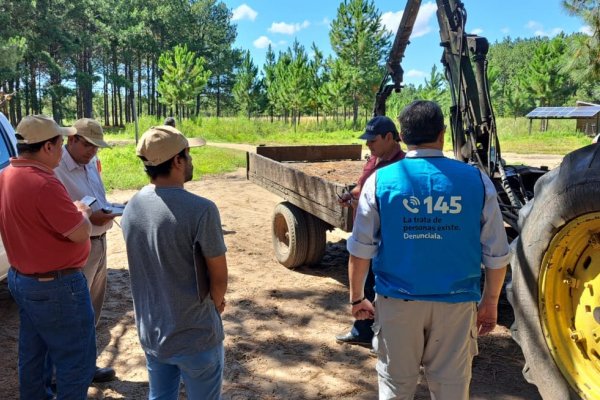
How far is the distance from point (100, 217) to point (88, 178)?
0.37 meters

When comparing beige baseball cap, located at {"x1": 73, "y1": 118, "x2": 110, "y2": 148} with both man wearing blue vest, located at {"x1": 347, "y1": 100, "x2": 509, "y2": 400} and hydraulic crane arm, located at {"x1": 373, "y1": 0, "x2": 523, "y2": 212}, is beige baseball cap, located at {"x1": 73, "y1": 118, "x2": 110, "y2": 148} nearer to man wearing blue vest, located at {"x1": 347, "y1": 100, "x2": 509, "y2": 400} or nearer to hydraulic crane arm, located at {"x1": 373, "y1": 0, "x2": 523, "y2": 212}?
man wearing blue vest, located at {"x1": 347, "y1": 100, "x2": 509, "y2": 400}

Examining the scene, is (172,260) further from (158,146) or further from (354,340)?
(354,340)

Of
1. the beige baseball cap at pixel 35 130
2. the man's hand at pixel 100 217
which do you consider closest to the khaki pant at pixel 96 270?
the man's hand at pixel 100 217

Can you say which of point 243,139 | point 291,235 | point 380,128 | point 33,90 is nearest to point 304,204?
point 291,235

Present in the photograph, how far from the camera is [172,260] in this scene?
2.08 m

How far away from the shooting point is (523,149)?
24.7 metres

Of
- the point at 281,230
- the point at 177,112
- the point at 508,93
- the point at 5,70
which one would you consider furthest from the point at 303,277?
the point at 508,93

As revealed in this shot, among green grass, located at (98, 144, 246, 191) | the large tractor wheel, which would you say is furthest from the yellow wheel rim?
green grass, located at (98, 144, 246, 191)

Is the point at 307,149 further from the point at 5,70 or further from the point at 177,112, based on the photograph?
the point at 177,112

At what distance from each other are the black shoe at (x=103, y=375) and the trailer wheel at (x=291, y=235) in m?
2.66

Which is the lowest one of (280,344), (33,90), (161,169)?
(280,344)

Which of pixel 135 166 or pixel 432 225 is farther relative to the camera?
pixel 135 166

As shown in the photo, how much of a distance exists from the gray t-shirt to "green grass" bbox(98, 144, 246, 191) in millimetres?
10668

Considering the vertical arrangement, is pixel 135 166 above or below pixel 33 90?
below
